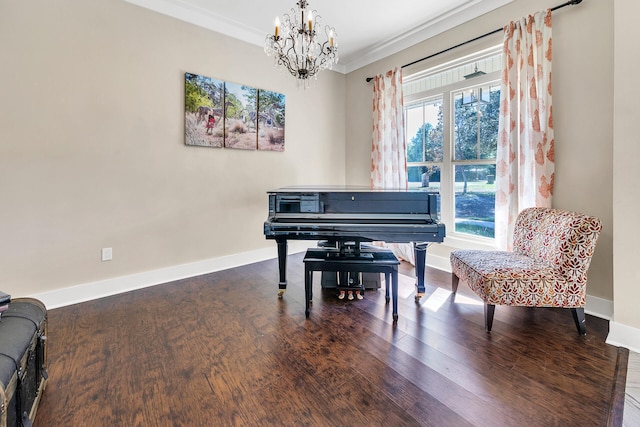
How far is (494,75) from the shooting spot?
9.82 ft

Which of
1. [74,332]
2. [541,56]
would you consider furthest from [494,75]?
[74,332]

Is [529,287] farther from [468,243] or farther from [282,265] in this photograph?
[282,265]

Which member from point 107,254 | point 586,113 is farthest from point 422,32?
point 107,254

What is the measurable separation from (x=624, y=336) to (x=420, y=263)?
1333 millimetres

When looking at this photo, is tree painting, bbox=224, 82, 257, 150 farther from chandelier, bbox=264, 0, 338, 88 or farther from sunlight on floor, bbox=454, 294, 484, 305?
sunlight on floor, bbox=454, 294, 484, 305

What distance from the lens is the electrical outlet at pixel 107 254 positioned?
108 inches

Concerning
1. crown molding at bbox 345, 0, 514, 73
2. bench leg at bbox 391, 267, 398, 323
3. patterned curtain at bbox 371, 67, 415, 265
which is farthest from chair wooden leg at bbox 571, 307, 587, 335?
crown molding at bbox 345, 0, 514, 73

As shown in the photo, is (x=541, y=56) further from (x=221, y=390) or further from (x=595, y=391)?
(x=221, y=390)

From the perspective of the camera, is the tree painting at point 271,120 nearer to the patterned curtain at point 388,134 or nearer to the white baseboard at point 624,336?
the patterned curtain at point 388,134

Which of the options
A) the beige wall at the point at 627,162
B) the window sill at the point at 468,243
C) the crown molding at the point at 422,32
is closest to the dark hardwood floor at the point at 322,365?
the beige wall at the point at 627,162

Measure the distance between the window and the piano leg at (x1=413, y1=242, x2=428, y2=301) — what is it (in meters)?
1.14

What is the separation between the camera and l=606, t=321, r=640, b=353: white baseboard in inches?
71.6

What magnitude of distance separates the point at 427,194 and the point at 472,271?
2.25ft

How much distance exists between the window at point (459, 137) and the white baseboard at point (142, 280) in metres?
2.39
